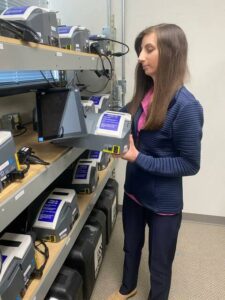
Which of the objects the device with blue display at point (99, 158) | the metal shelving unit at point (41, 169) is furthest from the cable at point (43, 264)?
the device with blue display at point (99, 158)

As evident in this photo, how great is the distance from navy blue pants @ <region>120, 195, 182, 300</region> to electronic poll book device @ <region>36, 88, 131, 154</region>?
44 centimetres

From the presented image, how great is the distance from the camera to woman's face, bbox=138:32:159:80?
103 cm

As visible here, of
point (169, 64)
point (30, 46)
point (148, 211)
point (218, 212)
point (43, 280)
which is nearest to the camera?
point (30, 46)

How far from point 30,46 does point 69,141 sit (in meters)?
0.40

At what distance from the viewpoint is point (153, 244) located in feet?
4.09

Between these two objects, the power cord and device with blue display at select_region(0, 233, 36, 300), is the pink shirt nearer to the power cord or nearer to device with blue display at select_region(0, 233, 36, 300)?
the power cord

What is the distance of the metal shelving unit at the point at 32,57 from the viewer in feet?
2.00

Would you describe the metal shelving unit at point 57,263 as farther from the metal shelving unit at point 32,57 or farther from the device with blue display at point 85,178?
the metal shelving unit at point 32,57

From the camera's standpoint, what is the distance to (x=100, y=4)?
77.4 inches

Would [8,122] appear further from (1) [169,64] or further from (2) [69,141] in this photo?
(1) [169,64]

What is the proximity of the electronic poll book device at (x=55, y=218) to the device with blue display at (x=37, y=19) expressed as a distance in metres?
0.68

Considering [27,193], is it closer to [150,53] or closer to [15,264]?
[15,264]

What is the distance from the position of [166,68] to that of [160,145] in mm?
315

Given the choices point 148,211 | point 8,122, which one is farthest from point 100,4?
point 148,211
